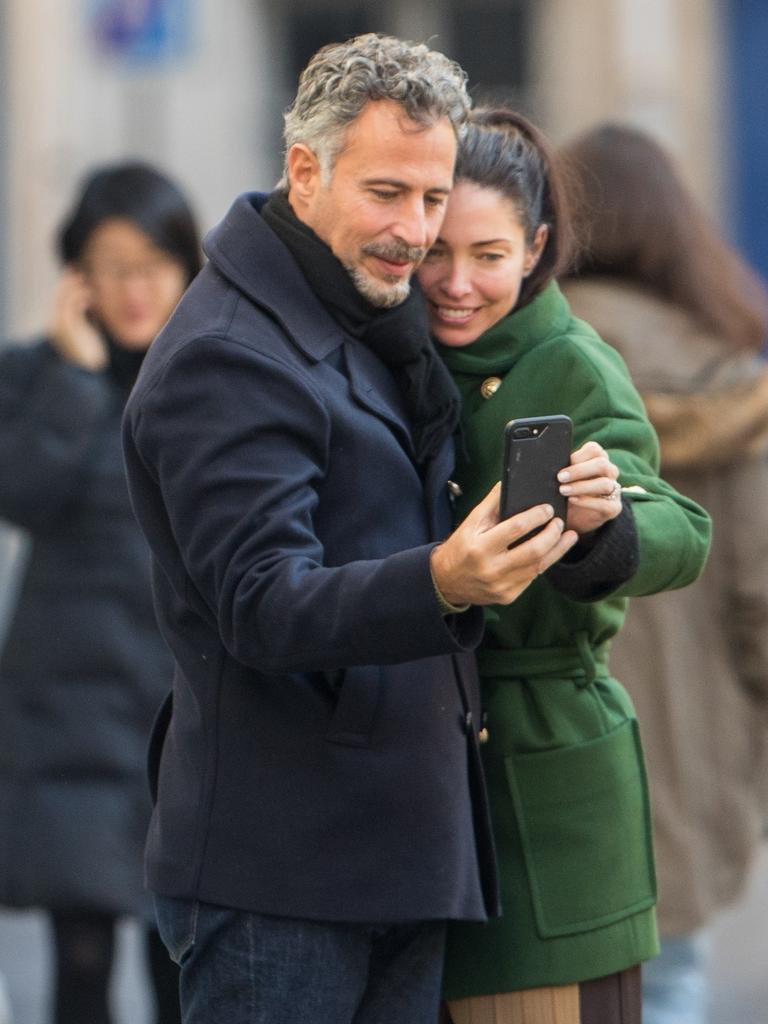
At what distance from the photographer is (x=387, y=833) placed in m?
2.58

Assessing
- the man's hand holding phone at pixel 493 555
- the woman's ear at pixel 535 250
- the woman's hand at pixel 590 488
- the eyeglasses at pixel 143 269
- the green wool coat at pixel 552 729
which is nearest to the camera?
the man's hand holding phone at pixel 493 555

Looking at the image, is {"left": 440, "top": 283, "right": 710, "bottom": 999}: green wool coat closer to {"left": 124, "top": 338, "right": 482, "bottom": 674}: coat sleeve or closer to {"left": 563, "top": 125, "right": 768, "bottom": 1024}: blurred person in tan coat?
{"left": 124, "top": 338, "right": 482, "bottom": 674}: coat sleeve

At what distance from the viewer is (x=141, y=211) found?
447 cm

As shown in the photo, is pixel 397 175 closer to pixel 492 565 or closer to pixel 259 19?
pixel 492 565

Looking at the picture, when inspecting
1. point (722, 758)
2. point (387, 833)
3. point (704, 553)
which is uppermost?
point (704, 553)

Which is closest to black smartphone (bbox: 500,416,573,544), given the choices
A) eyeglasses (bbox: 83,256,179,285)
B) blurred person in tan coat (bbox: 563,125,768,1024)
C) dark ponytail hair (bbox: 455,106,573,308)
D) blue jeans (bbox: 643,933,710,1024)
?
dark ponytail hair (bbox: 455,106,573,308)

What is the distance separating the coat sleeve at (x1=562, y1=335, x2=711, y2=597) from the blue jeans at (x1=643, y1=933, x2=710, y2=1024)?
1.60 metres

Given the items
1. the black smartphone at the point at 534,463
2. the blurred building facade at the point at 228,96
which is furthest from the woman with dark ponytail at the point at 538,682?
the blurred building facade at the point at 228,96

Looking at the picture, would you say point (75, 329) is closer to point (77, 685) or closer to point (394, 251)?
point (77, 685)

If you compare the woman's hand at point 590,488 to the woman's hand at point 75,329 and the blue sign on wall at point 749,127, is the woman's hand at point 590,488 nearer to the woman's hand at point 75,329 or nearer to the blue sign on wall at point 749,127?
the woman's hand at point 75,329

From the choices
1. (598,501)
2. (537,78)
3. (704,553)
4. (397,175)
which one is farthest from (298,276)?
(537,78)

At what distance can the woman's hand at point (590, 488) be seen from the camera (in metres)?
2.42

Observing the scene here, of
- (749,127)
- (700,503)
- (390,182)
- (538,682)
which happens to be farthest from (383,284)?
(749,127)

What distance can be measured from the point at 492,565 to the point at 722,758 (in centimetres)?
195
